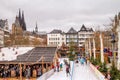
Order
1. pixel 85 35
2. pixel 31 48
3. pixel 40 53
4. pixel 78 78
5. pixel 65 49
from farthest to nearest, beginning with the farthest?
pixel 85 35, pixel 65 49, pixel 31 48, pixel 40 53, pixel 78 78

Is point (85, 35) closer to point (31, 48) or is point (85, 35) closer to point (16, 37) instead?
point (16, 37)

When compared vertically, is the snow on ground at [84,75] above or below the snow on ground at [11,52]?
below

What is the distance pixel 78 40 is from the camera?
128 metres

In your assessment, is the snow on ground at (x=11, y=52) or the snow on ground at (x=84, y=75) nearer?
the snow on ground at (x=84, y=75)

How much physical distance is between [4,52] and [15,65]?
6.75 metres

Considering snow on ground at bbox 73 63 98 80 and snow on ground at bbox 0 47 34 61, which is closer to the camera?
→ snow on ground at bbox 73 63 98 80

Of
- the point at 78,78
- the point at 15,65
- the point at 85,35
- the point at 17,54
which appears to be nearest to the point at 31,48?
the point at 17,54

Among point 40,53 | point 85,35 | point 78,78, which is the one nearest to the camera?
point 78,78

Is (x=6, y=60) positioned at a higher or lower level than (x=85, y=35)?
lower

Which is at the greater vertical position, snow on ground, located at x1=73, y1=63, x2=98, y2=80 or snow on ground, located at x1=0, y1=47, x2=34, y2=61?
snow on ground, located at x1=0, y1=47, x2=34, y2=61

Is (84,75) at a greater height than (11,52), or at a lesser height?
lesser

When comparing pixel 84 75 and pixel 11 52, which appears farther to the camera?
pixel 11 52

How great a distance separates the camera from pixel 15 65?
35750mm

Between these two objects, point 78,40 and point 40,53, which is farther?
point 78,40
